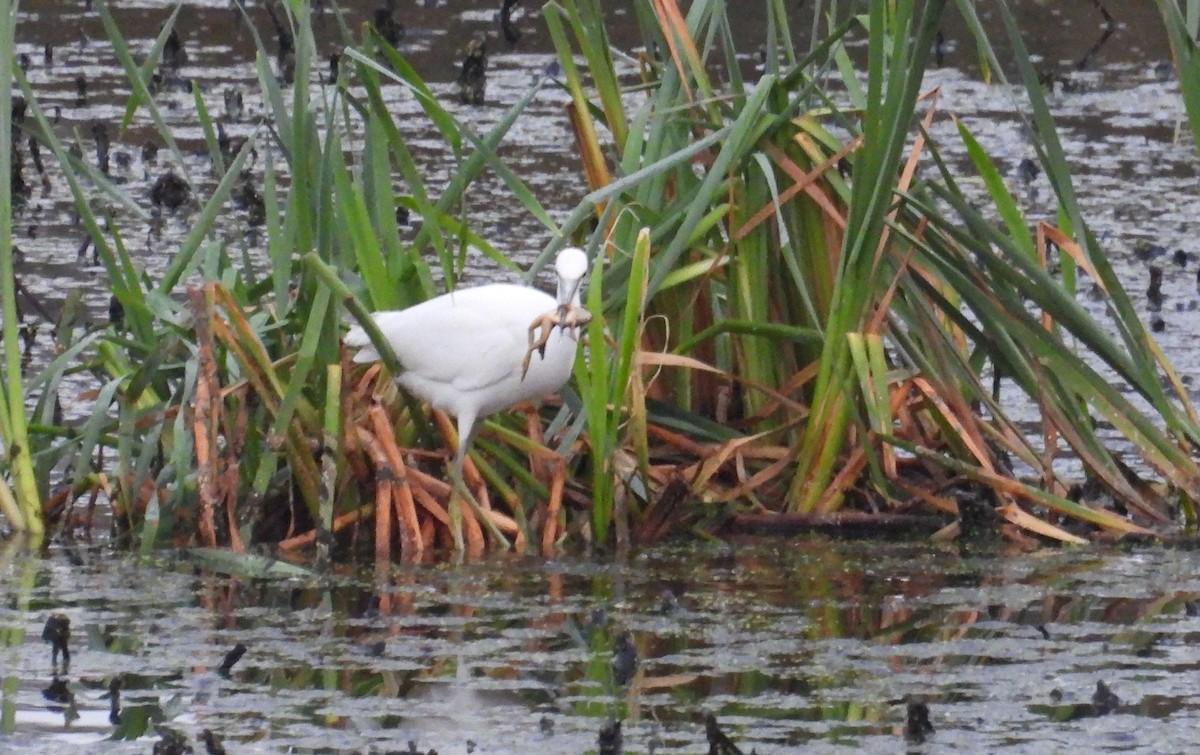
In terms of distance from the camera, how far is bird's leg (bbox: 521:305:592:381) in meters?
4.59

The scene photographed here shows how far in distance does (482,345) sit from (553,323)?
0.75ft

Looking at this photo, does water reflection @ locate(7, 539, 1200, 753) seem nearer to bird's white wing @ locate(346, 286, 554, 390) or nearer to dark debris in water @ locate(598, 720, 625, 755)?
dark debris in water @ locate(598, 720, 625, 755)

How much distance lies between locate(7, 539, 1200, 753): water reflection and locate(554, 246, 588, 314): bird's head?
1.90 feet

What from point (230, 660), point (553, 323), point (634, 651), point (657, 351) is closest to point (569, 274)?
point (553, 323)

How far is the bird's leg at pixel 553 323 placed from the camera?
4.59 metres

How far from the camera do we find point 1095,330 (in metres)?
4.95

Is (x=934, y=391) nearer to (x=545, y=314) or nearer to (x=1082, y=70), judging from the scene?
(x=545, y=314)

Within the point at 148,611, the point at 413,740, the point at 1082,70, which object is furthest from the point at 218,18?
the point at 413,740

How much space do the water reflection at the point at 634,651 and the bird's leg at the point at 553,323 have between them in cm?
48

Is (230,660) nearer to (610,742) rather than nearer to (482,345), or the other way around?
(610,742)

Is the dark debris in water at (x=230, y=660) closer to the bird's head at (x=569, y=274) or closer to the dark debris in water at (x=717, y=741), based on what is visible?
the dark debris in water at (x=717, y=741)

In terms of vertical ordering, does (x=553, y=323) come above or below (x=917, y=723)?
above

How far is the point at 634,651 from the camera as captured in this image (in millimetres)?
3865

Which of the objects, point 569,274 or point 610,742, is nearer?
point 610,742
